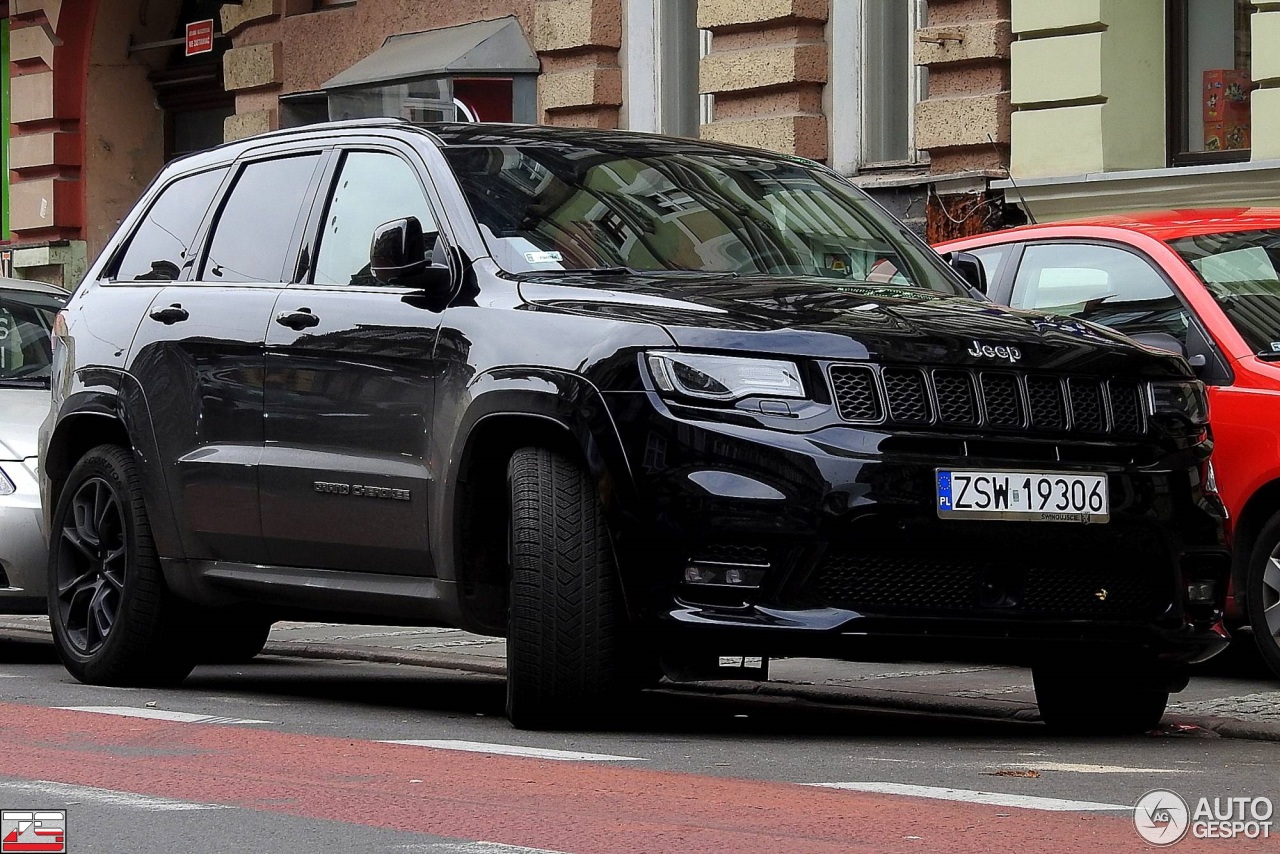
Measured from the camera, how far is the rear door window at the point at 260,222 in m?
8.54

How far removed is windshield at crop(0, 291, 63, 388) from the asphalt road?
3.23m

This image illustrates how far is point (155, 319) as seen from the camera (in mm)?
8859

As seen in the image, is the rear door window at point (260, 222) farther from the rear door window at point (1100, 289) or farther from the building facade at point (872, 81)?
the building facade at point (872, 81)

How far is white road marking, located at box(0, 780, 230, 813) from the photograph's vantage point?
5793 mm

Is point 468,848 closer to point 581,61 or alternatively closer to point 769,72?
point 769,72

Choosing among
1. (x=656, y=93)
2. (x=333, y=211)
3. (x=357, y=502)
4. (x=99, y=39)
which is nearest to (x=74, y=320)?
(x=333, y=211)

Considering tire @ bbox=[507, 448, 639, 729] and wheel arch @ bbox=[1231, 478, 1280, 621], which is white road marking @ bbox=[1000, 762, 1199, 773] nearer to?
tire @ bbox=[507, 448, 639, 729]

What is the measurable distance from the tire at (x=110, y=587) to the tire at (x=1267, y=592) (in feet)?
12.2

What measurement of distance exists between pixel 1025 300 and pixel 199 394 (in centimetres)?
328

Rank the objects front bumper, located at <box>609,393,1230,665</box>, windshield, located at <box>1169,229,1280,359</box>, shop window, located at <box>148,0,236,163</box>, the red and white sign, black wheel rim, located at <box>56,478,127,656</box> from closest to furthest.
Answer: front bumper, located at <box>609,393,1230,665</box> < black wheel rim, located at <box>56,478,127,656</box> < windshield, located at <box>1169,229,1280,359</box> < the red and white sign < shop window, located at <box>148,0,236,163</box>

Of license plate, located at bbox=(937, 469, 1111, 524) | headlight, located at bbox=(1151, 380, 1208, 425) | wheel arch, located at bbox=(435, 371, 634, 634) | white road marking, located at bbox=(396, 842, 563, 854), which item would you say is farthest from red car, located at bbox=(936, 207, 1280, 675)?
white road marking, located at bbox=(396, 842, 563, 854)

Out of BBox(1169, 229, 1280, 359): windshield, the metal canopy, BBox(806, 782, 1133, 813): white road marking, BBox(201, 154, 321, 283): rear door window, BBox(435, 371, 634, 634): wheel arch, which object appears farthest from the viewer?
the metal canopy

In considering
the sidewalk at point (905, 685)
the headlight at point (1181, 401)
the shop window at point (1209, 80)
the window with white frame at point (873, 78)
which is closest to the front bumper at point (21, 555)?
the sidewalk at point (905, 685)

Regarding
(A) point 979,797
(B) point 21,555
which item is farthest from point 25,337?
(A) point 979,797
